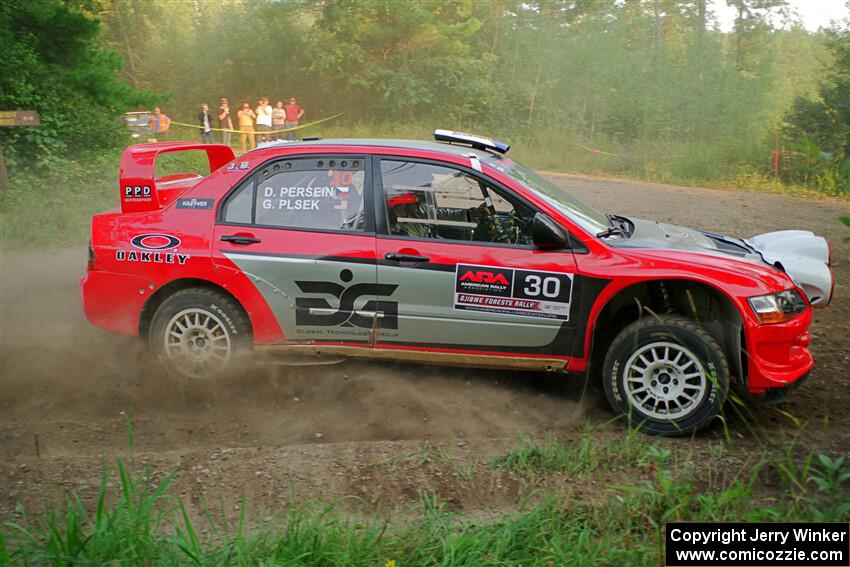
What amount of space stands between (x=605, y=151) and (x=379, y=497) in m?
23.8

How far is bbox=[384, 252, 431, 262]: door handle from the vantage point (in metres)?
5.30

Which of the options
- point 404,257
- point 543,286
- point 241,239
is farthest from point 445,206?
point 241,239

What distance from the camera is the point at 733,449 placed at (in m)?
4.79

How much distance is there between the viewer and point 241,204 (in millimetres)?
5688

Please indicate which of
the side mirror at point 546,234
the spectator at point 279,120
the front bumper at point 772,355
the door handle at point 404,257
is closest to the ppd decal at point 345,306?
the door handle at point 404,257

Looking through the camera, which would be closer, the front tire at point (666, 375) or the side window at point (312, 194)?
the front tire at point (666, 375)

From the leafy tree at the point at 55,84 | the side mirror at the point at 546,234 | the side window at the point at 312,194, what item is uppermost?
the leafy tree at the point at 55,84

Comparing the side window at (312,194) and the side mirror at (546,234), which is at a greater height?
the side window at (312,194)

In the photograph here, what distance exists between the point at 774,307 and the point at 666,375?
29.8 inches

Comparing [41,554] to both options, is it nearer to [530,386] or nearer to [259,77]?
[530,386]

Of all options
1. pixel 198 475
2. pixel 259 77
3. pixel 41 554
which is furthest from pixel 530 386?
pixel 259 77

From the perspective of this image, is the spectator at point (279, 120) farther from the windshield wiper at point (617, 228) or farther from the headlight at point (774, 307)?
the headlight at point (774, 307)

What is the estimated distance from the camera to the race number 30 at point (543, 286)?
5.11 meters

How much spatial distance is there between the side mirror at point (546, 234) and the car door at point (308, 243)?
3.60ft
